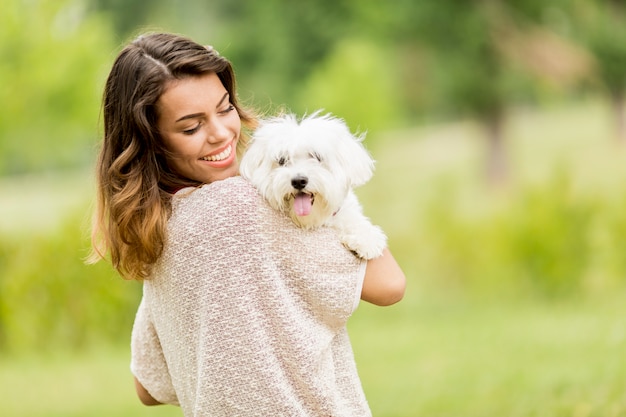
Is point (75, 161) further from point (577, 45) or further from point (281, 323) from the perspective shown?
point (281, 323)

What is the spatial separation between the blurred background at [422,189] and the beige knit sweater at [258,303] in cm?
63

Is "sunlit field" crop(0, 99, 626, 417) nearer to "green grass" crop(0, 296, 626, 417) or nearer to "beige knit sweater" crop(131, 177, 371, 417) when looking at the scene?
"green grass" crop(0, 296, 626, 417)

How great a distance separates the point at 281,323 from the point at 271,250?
18 cm

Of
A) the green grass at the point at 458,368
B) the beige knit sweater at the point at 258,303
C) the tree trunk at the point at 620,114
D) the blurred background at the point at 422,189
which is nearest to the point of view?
the beige knit sweater at the point at 258,303

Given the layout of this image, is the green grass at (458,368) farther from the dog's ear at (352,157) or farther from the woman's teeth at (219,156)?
→ the woman's teeth at (219,156)

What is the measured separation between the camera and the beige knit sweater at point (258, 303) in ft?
7.77

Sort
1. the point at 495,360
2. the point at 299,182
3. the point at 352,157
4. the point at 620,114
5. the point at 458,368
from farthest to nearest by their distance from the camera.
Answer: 1. the point at 620,114
2. the point at 495,360
3. the point at 458,368
4. the point at 352,157
5. the point at 299,182

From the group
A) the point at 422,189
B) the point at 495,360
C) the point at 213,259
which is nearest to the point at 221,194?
the point at 213,259

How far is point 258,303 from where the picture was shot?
236 cm

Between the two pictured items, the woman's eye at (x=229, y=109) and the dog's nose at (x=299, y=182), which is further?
the woman's eye at (x=229, y=109)

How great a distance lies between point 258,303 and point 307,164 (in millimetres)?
403

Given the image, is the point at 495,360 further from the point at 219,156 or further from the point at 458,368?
the point at 219,156

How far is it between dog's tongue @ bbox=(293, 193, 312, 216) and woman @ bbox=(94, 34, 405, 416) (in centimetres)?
4

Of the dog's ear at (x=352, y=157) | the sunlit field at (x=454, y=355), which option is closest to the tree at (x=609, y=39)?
the sunlit field at (x=454, y=355)
